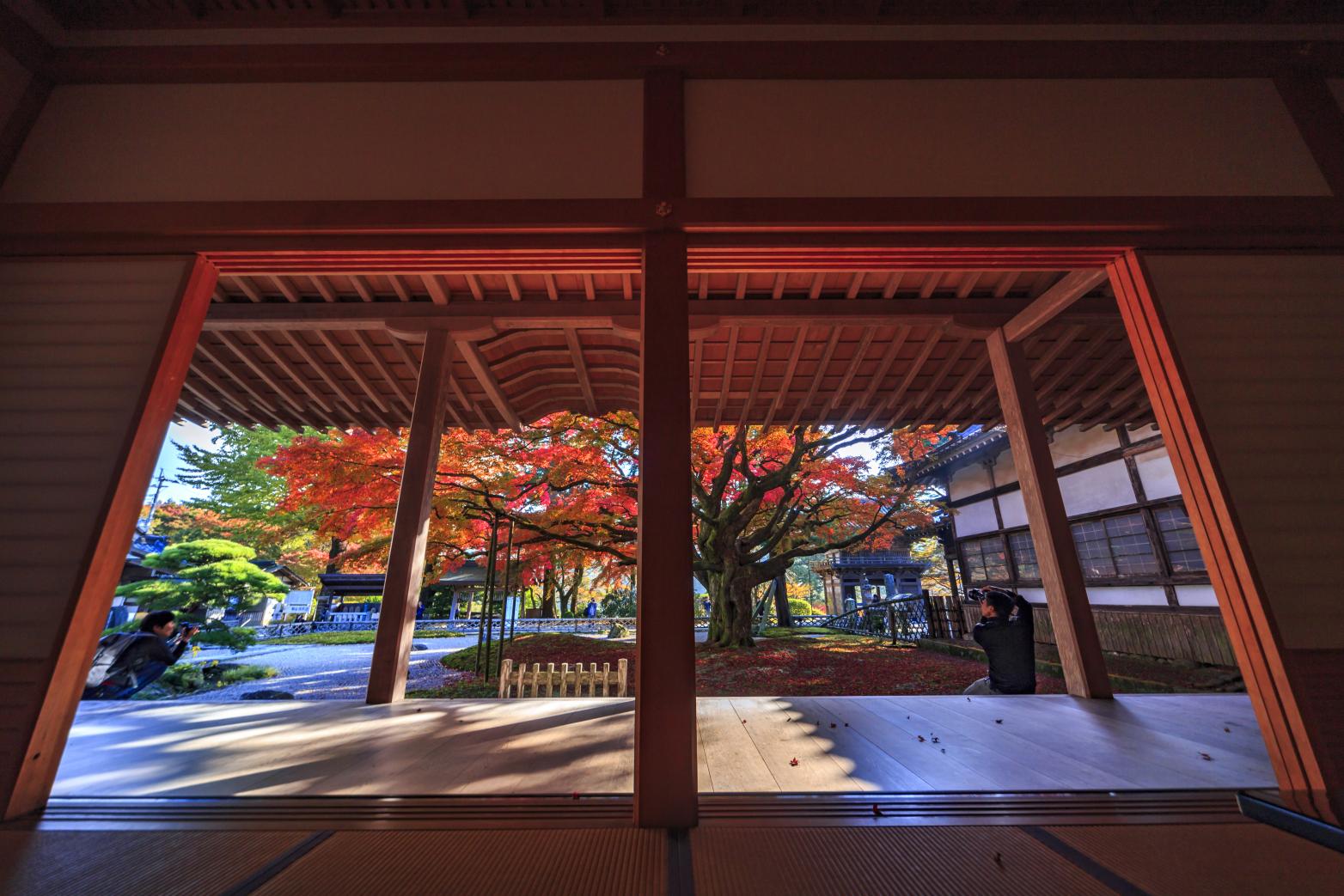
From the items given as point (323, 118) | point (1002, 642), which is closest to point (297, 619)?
point (323, 118)

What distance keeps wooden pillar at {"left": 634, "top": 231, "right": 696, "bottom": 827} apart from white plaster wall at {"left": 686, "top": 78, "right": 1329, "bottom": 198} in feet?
1.90

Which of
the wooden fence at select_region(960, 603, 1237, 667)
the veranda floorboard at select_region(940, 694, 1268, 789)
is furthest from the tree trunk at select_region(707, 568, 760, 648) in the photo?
the veranda floorboard at select_region(940, 694, 1268, 789)

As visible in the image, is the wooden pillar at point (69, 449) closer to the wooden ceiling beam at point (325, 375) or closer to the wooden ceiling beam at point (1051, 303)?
the wooden ceiling beam at point (325, 375)

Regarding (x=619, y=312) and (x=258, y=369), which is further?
(x=258, y=369)

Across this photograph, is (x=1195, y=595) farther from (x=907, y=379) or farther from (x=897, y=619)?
(x=897, y=619)

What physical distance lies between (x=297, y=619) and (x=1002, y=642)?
2086cm

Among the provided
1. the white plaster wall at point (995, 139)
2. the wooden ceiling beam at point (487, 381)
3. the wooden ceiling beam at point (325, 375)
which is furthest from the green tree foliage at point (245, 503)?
the white plaster wall at point (995, 139)

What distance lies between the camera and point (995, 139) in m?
2.15

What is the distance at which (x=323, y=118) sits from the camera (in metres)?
2.20

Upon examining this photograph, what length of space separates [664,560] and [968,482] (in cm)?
1028

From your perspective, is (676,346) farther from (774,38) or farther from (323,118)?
(323,118)

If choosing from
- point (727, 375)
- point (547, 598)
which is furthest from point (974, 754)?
point (547, 598)

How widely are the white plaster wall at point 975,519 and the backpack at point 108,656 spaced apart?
12.2 metres

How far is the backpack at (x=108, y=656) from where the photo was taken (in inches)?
172
